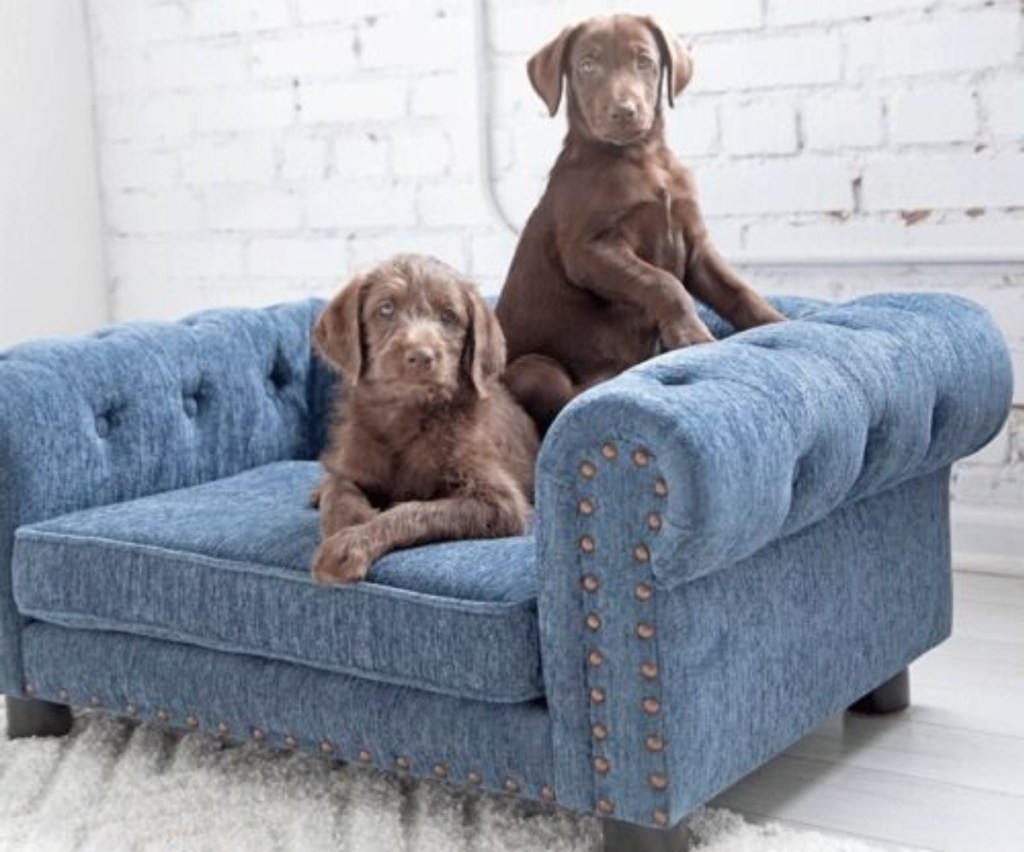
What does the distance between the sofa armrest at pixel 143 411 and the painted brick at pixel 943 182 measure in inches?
43.9

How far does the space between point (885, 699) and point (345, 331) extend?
1.01 metres

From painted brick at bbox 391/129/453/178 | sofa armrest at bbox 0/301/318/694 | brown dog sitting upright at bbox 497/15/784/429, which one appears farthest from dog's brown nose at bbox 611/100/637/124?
painted brick at bbox 391/129/453/178

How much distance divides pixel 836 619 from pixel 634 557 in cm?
47

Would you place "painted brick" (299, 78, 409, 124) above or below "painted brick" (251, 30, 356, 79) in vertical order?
below

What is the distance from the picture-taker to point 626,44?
240 centimetres

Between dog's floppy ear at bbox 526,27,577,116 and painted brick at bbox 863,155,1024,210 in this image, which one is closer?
dog's floppy ear at bbox 526,27,577,116

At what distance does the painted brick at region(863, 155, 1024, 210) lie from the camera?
3.25 meters

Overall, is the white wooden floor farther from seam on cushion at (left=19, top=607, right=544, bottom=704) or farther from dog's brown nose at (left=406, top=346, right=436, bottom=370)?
dog's brown nose at (left=406, top=346, right=436, bottom=370)

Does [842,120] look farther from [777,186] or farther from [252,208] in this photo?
[252,208]

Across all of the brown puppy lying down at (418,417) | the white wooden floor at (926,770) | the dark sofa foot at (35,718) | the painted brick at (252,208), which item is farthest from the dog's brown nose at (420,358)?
the painted brick at (252,208)

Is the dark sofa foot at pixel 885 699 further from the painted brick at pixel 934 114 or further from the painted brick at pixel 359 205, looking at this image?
the painted brick at pixel 359 205

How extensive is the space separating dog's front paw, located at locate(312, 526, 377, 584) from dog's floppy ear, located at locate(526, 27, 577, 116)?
705 mm

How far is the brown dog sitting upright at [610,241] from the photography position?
238 cm

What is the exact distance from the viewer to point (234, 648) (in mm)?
2324
